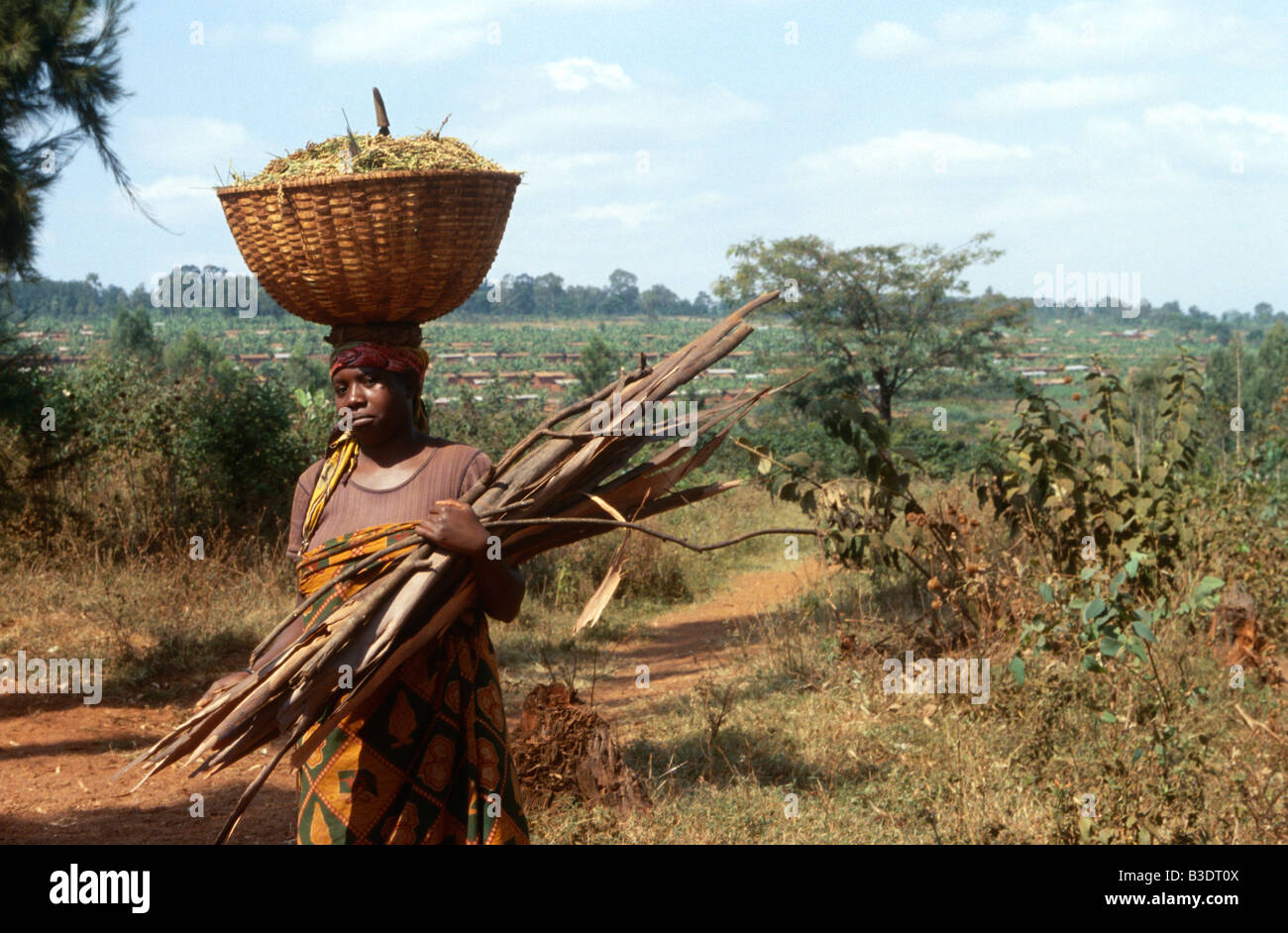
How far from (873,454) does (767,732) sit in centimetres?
155

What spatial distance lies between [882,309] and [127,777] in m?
18.1

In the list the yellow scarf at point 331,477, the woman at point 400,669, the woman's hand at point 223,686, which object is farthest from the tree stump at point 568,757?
the woman's hand at point 223,686

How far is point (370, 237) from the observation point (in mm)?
2402

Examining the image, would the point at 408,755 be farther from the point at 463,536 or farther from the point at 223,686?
the point at 463,536

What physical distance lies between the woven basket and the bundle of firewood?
0.44 meters

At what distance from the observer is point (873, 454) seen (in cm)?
559

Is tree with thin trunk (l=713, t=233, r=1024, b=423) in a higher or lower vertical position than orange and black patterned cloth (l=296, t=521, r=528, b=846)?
higher

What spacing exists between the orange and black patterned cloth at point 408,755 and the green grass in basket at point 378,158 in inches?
31.7

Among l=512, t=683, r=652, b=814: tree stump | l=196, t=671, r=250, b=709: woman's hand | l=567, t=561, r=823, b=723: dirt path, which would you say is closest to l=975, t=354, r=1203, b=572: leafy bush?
l=567, t=561, r=823, b=723: dirt path

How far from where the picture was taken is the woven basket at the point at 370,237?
2383 mm

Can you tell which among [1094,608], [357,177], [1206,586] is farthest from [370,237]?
[1206,586]

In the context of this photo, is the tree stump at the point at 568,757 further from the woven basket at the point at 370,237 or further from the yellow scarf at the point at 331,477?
the woven basket at the point at 370,237

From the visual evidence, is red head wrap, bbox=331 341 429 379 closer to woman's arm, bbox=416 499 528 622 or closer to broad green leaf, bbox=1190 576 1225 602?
woman's arm, bbox=416 499 528 622

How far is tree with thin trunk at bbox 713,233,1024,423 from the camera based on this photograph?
20828 millimetres
